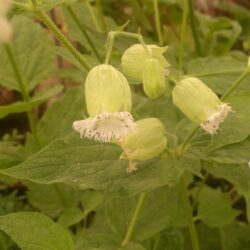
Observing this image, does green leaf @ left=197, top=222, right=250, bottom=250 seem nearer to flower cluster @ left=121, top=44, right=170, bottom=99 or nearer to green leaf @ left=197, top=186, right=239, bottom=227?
green leaf @ left=197, top=186, right=239, bottom=227

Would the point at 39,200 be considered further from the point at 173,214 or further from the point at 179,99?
the point at 179,99

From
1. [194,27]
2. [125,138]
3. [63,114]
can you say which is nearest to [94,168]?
[125,138]

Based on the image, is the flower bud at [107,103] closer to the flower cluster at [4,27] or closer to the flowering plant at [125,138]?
the flowering plant at [125,138]

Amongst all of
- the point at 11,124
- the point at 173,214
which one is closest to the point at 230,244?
the point at 173,214

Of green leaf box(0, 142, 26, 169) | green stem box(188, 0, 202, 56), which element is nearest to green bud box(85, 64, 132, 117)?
green leaf box(0, 142, 26, 169)

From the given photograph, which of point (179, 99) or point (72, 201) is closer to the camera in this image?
point (179, 99)

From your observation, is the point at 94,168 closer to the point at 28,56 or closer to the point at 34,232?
the point at 34,232

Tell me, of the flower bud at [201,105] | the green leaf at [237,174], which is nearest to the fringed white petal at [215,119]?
the flower bud at [201,105]
